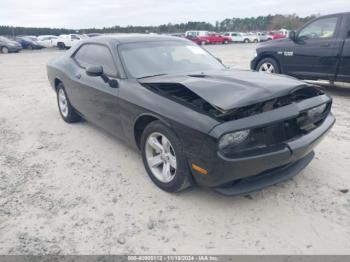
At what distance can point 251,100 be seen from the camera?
2.76 meters

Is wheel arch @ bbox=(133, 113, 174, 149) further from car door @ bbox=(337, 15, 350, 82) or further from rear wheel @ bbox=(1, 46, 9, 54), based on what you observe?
rear wheel @ bbox=(1, 46, 9, 54)

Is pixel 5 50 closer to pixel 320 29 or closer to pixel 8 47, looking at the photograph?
pixel 8 47

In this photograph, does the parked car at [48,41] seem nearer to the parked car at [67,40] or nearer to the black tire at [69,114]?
the parked car at [67,40]

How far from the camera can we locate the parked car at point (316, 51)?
666 centimetres

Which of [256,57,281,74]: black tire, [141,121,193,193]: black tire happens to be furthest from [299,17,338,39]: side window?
[141,121,193,193]: black tire

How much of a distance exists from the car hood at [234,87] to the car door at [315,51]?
161 inches

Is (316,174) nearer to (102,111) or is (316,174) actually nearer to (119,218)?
(119,218)

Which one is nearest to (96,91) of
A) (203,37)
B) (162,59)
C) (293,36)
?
(162,59)

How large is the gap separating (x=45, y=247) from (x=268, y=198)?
2.09 metres

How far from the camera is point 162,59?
4109mm

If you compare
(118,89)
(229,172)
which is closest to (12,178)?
(118,89)

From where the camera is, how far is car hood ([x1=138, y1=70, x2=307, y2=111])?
2764 mm

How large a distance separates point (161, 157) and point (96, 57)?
207 centimetres

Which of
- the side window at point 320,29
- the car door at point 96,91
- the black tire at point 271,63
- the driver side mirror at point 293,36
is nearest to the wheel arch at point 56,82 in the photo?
the car door at point 96,91
